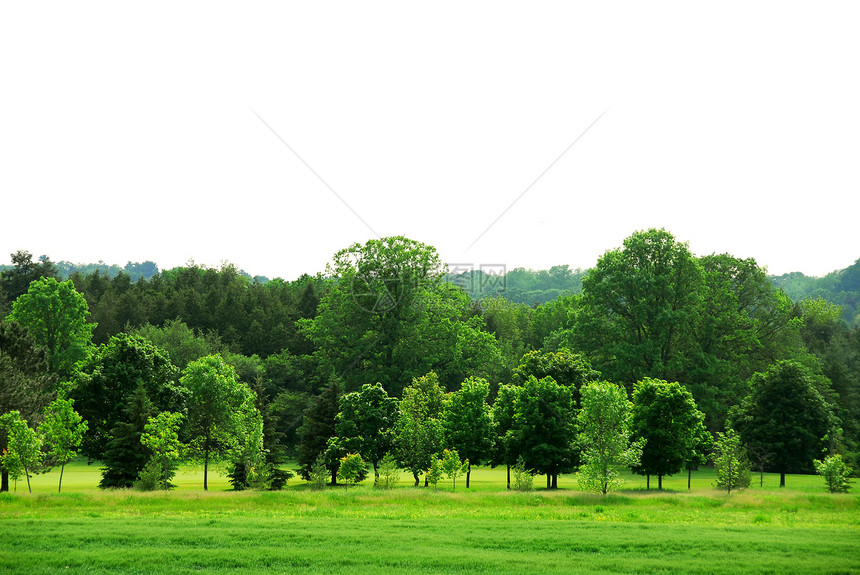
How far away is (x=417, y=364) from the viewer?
220ft

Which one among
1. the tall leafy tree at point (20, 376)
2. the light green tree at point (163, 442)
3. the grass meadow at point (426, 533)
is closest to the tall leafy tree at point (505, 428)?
the grass meadow at point (426, 533)

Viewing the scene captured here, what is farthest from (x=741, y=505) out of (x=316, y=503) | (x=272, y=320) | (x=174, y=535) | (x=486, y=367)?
(x=272, y=320)

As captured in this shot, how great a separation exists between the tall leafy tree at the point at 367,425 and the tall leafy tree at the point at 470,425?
4696 millimetres

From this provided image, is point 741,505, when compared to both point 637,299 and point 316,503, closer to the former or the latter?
point 316,503

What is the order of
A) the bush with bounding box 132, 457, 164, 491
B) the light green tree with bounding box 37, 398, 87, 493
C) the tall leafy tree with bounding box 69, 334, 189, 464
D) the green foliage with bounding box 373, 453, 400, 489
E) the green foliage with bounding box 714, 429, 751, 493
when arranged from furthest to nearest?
1. the tall leafy tree with bounding box 69, 334, 189, 464
2. the green foliage with bounding box 373, 453, 400, 489
3. the green foliage with bounding box 714, 429, 751, 493
4. the light green tree with bounding box 37, 398, 87, 493
5. the bush with bounding box 132, 457, 164, 491

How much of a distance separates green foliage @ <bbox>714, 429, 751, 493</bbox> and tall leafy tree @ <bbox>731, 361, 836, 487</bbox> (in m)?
4.99

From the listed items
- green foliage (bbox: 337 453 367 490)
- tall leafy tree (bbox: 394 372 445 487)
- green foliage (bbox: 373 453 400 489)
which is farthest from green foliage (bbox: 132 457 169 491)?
tall leafy tree (bbox: 394 372 445 487)

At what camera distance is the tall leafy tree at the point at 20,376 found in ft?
144

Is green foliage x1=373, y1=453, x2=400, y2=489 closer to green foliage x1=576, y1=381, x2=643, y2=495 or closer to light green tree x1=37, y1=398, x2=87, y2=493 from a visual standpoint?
green foliage x1=576, y1=381, x2=643, y2=495

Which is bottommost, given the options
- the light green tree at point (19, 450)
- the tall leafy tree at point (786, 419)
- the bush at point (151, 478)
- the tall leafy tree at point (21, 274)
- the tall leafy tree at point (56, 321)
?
the bush at point (151, 478)

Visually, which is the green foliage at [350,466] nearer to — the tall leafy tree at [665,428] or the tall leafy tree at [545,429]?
the tall leafy tree at [545,429]

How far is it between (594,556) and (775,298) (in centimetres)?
5245

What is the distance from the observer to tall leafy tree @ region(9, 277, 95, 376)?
2736 inches

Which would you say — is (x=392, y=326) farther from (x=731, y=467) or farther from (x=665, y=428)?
(x=731, y=467)
